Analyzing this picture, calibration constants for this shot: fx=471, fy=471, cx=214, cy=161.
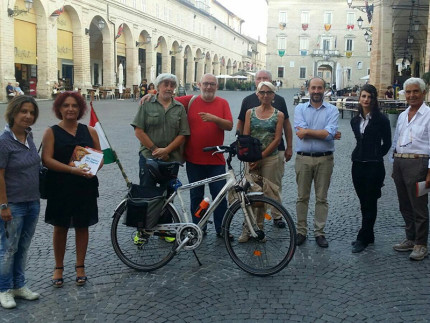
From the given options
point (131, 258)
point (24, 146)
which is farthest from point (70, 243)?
point (24, 146)

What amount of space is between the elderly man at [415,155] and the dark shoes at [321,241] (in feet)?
2.37

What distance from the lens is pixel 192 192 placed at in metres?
5.12

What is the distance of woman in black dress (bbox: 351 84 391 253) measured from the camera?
191 inches

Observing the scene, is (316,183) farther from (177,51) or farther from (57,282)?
(177,51)

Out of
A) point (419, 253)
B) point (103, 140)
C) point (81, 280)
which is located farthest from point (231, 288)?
point (419, 253)

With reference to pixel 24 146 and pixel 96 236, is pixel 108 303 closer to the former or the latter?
pixel 24 146

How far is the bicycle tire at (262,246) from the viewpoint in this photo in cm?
423

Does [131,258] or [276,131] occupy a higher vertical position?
[276,131]

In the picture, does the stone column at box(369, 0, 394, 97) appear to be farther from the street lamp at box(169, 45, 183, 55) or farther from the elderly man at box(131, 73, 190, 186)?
the street lamp at box(169, 45, 183, 55)

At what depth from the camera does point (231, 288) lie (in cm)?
396

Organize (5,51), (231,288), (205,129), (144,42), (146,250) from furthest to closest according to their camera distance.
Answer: (144,42)
(5,51)
(205,129)
(146,250)
(231,288)

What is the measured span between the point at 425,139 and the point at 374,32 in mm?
21565

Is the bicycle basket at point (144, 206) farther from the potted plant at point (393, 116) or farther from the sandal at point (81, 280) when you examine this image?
the potted plant at point (393, 116)

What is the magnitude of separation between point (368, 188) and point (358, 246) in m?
0.62
